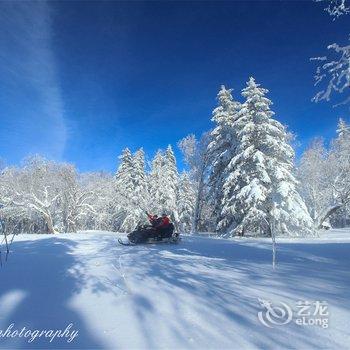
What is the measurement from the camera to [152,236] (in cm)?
1770

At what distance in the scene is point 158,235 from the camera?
17.7 meters

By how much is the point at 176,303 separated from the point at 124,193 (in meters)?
42.4

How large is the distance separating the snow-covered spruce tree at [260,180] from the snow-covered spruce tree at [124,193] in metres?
22.5

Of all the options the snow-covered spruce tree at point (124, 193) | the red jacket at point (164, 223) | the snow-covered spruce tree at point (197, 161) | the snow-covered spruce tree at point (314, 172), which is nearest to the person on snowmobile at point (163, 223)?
the red jacket at point (164, 223)

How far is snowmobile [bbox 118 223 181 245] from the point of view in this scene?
57.2ft

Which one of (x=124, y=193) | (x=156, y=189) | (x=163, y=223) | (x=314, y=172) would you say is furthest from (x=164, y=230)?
(x=314, y=172)

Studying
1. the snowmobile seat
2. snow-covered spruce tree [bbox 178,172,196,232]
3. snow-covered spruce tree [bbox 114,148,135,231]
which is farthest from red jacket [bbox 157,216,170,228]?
snow-covered spruce tree [bbox 178,172,196,232]

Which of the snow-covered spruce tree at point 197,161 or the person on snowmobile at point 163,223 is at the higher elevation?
the snow-covered spruce tree at point 197,161

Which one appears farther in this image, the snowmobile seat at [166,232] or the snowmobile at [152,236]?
the snowmobile seat at [166,232]

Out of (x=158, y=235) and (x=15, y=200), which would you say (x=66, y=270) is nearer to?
(x=158, y=235)

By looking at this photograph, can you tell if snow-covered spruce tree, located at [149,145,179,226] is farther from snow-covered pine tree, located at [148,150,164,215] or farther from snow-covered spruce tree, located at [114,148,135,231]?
snow-covered spruce tree, located at [114,148,135,231]

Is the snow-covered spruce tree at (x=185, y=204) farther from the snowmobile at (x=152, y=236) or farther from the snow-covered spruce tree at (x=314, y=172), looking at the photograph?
the snowmobile at (x=152, y=236)

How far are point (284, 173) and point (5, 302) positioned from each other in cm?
2097

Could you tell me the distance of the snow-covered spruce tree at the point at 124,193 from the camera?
45.8 metres
